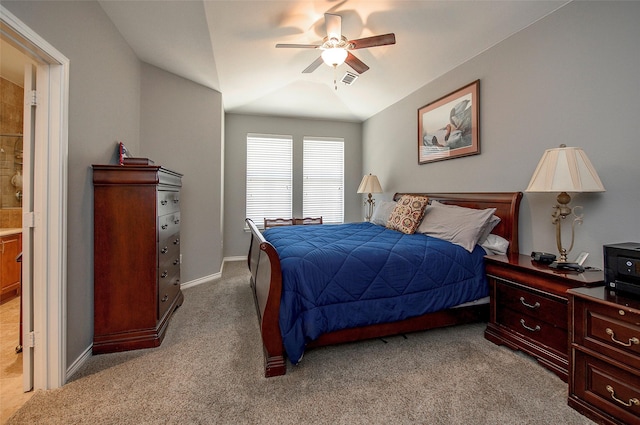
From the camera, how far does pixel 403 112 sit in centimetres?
426

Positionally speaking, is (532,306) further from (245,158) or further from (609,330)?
(245,158)

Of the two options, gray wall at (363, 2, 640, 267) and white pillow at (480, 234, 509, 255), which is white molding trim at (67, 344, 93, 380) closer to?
white pillow at (480, 234, 509, 255)

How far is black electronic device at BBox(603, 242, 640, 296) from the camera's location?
144cm

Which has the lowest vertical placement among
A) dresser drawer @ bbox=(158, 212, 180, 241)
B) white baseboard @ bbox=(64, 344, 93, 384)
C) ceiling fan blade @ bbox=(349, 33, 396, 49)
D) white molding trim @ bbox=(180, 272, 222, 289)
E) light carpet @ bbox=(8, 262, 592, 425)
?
light carpet @ bbox=(8, 262, 592, 425)

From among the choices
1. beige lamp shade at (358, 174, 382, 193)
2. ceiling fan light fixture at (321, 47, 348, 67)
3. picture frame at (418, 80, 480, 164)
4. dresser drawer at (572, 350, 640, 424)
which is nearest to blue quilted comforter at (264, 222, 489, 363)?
dresser drawer at (572, 350, 640, 424)

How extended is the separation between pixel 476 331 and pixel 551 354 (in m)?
0.60

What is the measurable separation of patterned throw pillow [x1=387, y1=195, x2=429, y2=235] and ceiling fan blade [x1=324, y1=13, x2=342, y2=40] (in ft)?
6.05

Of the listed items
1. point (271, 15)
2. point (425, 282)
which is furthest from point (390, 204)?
point (271, 15)

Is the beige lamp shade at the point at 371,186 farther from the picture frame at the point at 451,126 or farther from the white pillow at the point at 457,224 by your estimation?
the white pillow at the point at 457,224

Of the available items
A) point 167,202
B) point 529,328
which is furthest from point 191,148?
point 529,328

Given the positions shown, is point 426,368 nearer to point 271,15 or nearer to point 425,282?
point 425,282

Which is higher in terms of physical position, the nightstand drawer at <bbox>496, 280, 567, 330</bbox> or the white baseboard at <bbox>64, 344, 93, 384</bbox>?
the nightstand drawer at <bbox>496, 280, 567, 330</bbox>

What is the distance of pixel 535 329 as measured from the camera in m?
1.96

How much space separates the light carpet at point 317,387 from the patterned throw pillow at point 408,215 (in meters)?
1.12
